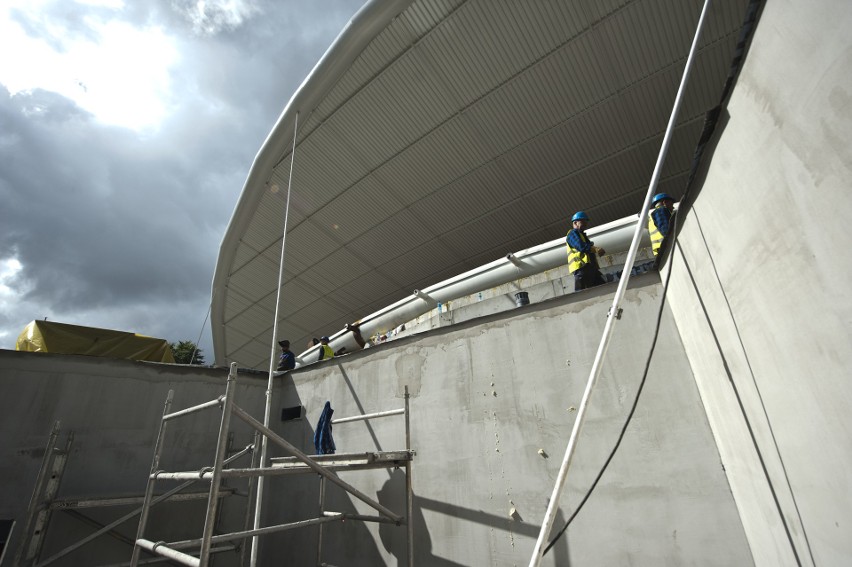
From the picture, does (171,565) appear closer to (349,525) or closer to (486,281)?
(349,525)

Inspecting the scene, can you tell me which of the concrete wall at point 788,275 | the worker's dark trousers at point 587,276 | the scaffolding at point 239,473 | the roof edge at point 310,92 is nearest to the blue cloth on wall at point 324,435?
the scaffolding at point 239,473

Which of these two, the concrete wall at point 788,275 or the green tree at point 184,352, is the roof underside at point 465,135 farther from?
the green tree at point 184,352

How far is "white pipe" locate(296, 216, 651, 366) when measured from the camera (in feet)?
22.9

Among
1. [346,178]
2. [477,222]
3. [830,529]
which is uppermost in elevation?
[346,178]

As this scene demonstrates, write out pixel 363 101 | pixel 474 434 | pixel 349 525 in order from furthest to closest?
pixel 363 101 → pixel 349 525 → pixel 474 434

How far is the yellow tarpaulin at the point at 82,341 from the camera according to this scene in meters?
7.06

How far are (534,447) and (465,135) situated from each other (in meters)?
7.29

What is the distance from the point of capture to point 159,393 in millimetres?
6102

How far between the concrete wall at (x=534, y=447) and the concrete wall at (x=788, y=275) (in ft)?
1.98

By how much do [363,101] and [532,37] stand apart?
3730 mm

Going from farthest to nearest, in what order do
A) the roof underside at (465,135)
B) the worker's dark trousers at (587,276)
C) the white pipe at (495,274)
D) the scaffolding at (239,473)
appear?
the roof underside at (465,135) → the white pipe at (495,274) → the worker's dark trousers at (587,276) → the scaffolding at (239,473)

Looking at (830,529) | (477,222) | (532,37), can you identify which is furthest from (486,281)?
(830,529)

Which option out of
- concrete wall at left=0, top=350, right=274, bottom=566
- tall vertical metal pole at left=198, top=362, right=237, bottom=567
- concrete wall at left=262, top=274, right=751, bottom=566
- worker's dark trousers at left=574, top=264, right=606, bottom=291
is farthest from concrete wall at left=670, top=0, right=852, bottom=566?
concrete wall at left=0, top=350, right=274, bottom=566

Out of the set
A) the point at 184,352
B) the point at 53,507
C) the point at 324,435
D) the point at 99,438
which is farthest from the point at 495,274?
the point at 184,352
